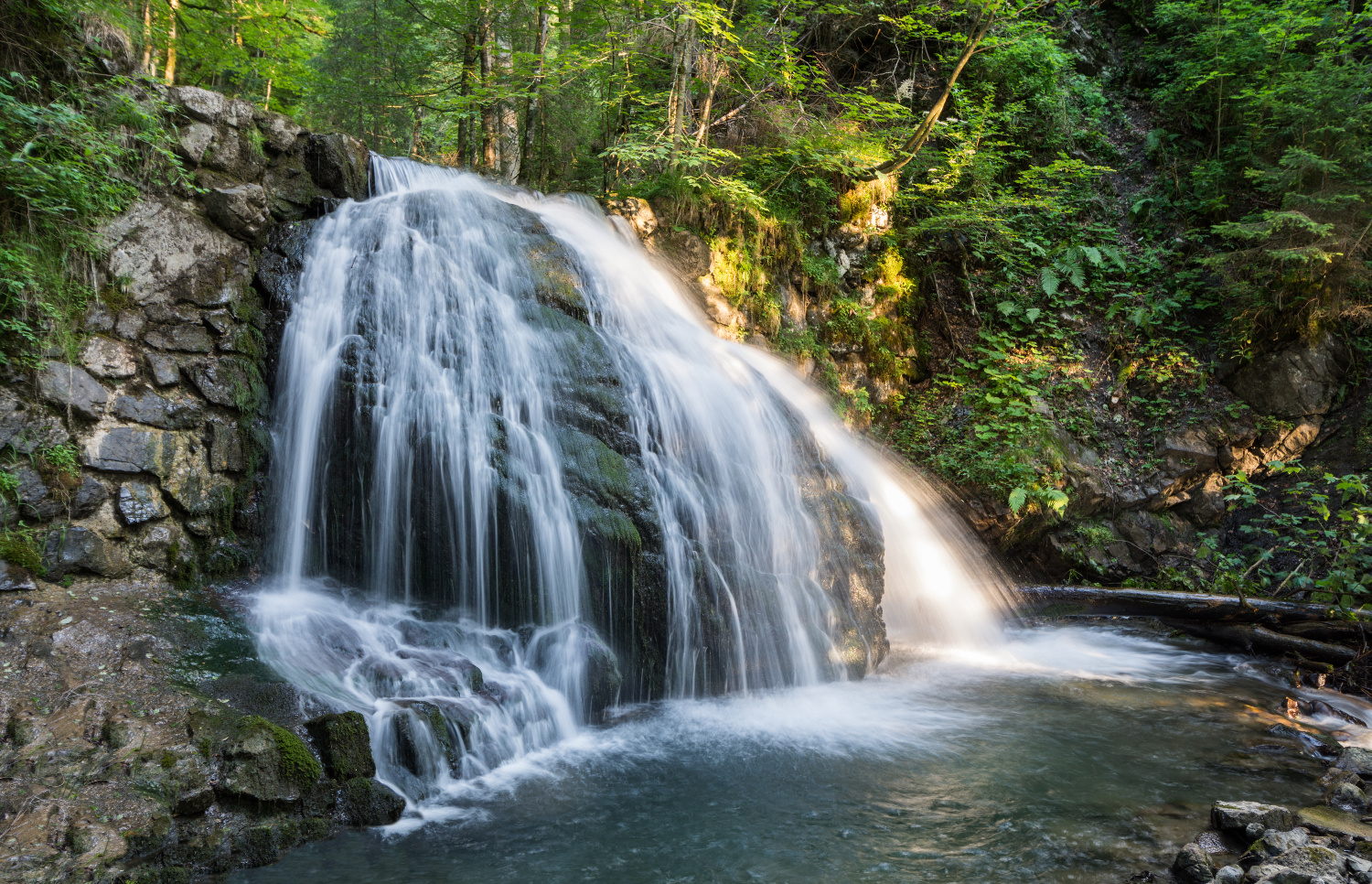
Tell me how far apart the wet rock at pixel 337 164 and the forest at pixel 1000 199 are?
2000 mm

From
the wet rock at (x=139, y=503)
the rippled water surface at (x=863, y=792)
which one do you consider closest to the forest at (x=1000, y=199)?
the rippled water surface at (x=863, y=792)

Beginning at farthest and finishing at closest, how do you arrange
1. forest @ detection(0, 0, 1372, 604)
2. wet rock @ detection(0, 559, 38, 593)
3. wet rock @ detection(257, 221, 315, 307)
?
forest @ detection(0, 0, 1372, 604)
wet rock @ detection(257, 221, 315, 307)
wet rock @ detection(0, 559, 38, 593)

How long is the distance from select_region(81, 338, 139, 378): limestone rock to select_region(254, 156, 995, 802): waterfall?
1100 mm

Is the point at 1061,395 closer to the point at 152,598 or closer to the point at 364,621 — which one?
the point at 364,621

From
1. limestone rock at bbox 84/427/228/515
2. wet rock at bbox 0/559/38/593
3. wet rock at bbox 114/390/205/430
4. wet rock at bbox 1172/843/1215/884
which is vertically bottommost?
wet rock at bbox 1172/843/1215/884

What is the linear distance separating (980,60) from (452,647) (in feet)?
40.8

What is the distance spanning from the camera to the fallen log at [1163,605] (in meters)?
6.97

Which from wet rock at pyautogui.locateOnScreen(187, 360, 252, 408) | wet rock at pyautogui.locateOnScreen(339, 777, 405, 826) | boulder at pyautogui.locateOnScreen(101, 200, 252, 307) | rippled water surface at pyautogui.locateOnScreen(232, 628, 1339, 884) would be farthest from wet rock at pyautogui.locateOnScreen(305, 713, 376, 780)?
boulder at pyautogui.locateOnScreen(101, 200, 252, 307)

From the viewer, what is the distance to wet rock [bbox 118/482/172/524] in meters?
5.09

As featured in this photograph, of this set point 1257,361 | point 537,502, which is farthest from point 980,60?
point 537,502

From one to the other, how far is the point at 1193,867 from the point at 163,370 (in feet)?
23.3

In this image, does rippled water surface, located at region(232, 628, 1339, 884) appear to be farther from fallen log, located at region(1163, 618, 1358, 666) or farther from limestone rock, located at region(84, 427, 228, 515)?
limestone rock, located at region(84, 427, 228, 515)

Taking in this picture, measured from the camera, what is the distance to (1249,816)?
141 inches

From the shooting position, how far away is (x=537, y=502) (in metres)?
5.64
